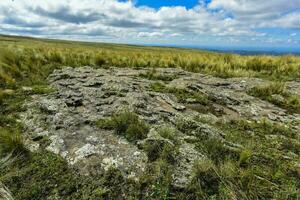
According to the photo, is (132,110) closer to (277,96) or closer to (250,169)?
(250,169)

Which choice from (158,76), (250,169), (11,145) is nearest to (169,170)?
(250,169)

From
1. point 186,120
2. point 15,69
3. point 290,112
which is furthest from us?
point 15,69

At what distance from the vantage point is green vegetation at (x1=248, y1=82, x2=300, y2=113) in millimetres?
7067

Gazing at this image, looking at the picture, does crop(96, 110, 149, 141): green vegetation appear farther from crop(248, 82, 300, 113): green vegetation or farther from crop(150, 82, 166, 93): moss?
crop(248, 82, 300, 113): green vegetation

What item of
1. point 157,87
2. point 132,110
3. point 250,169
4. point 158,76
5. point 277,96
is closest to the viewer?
point 250,169

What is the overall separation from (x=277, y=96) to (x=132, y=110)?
197 inches

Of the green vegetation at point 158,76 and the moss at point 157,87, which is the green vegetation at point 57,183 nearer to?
the moss at point 157,87

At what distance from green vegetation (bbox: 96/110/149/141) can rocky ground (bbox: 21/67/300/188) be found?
4.8 inches

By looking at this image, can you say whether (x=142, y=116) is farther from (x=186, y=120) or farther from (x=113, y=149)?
(x=113, y=149)

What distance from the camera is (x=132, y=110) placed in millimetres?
5191

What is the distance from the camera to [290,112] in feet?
21.3

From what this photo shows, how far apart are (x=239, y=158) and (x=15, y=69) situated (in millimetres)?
8488

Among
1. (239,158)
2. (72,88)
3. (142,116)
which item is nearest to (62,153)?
(142,116)

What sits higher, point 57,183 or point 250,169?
point 250,169
